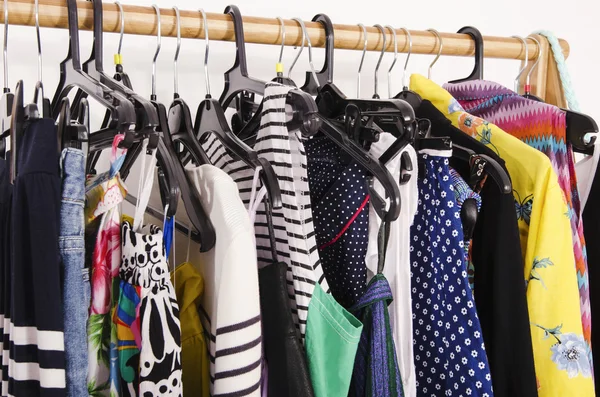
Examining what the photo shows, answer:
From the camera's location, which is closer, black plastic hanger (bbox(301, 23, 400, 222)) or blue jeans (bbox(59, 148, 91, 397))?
blue jeans (bbox(59, 148, 91, 397))

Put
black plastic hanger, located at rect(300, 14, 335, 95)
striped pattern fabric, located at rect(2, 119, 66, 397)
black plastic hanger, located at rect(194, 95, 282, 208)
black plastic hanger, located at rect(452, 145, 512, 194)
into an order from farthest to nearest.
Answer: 1. black plastic hanger, located at rect(300, 14, 335, 95)
2. black plastic hanger, located at rect(452, 145, 512, 194)
3. black plastic hanger, located at rect(194, 95, 282, 208)
4. striped pattern fabric, located at rect(2, 119, 66, 397)

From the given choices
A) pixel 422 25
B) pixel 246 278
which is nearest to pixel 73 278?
pixel 246 278

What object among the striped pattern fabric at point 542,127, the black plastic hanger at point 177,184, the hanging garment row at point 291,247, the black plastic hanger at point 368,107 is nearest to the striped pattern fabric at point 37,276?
the hanging garment row at point 291,247

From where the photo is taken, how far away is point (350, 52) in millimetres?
1159

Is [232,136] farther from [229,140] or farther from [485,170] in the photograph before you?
[485,170]

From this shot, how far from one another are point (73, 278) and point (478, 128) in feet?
1.86

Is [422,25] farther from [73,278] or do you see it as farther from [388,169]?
[73,278]

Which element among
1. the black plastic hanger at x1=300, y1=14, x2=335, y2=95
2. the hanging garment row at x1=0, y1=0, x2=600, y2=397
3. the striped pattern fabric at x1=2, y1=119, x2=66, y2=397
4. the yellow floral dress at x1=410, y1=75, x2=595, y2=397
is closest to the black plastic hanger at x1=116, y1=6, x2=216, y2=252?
the hanging garment row at x1=0, y1=0, x2=600, y2=397

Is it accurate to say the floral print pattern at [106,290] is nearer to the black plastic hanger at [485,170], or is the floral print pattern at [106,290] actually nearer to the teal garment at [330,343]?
the teal garment at [330,343]

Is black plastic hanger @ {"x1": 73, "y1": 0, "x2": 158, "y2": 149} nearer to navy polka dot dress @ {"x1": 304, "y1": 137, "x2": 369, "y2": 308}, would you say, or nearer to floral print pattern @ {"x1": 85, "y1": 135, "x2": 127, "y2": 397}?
floral print pattern @ {"x1": 85, "y1": 135, "x2": 127, "y2": 397}

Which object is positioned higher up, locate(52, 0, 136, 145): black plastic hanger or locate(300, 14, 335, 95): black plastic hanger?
locate(300, 14, 335, 95): black plastic hanger

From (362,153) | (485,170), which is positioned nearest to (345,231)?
(362,153)

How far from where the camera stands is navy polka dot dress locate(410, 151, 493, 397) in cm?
70

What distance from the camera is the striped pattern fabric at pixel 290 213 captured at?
0.63 m
